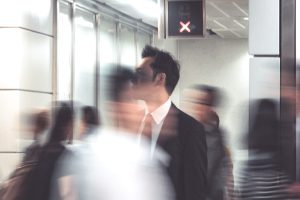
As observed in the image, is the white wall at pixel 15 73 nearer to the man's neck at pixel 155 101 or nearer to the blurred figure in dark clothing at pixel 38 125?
the blurred figure in dark clothing at pixel 38 125

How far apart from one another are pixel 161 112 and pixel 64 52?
21.8 feet

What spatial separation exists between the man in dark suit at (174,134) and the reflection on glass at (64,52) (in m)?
6.01

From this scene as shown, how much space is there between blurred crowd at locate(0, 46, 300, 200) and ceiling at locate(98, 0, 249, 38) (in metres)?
7.77

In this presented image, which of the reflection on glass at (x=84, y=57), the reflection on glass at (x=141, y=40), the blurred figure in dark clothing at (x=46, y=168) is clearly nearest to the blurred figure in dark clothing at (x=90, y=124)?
the blurred figure in dark clothing at (x=46, y=168)

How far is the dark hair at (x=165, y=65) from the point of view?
11.0 ft

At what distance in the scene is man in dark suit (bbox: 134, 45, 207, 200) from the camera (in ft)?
9.87

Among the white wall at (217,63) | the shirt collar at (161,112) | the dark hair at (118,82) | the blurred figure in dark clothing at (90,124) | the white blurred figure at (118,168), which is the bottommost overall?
the white blurred figure at (118,168)

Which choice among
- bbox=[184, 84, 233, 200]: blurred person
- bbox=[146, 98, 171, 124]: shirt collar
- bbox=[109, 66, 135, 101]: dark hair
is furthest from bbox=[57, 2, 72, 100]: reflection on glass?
bbox=[109, 66, 135, 101]: dark hair

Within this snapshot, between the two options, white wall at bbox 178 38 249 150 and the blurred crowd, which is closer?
the blurred crowd

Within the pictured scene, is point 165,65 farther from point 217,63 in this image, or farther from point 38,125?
Result: point 217,63

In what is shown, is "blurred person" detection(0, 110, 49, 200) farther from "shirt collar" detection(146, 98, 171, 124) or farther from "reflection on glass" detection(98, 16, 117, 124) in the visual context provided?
"reflection on glass" detection(98, 16, 117, 124)

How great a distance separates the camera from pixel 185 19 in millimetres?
9023

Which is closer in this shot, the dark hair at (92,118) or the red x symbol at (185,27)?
the dark hair at (92,118)

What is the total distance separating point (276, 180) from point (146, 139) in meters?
1.06
